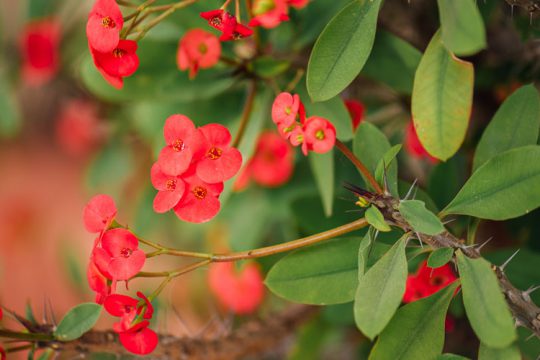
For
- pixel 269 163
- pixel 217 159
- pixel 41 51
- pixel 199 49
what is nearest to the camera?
pixel 217 159

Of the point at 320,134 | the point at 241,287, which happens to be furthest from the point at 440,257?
the point at 241,287

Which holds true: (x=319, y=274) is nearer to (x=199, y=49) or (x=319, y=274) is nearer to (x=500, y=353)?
(x=500, y=353)

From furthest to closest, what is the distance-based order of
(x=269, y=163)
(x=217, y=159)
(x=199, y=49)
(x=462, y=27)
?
(x=269, y=163) → (x=199, y=49) → (x=217, y=159) → (x=462, y=27)

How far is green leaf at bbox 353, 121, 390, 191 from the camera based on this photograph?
719 millimetres

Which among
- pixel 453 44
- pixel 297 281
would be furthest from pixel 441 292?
pixel 453 44

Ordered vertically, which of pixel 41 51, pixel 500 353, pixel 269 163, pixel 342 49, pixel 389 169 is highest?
pixel 41 51

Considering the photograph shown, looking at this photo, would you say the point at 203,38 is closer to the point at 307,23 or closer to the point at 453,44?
the point at 307,23

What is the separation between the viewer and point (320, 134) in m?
0.60

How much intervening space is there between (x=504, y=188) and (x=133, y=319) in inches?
15.1

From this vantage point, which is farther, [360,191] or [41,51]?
[41,51]

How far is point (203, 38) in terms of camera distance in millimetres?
807

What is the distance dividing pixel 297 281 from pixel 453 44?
0.30 metres

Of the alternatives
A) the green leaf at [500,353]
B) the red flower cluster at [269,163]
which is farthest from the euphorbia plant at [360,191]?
the red flower cluster at [269,163]

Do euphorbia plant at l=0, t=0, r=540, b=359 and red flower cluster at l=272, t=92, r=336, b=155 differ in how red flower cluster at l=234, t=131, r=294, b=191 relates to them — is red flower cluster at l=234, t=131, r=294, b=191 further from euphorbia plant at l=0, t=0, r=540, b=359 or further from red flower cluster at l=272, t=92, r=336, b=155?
red flower cluster at l=272, t=92, r=336, b=155
